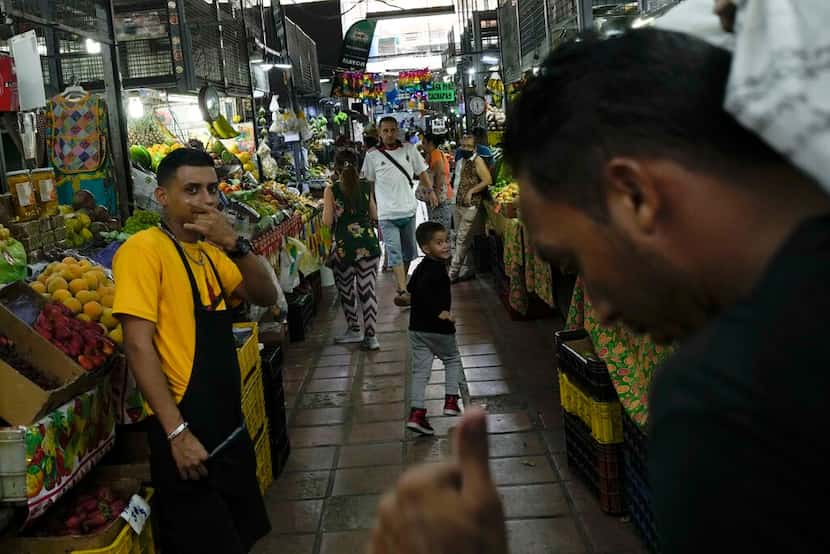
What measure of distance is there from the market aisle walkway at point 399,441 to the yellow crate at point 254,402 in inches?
18.7

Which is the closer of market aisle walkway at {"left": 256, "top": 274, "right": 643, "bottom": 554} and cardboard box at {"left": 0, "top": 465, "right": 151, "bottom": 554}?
cardboard box at {"left": 0, "top": 465, "right": 151, "bottom": 554}

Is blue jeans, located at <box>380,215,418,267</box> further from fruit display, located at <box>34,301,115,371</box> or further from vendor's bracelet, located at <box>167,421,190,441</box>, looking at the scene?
vendor's bracelet, located at <box>167,421,190,441</box>

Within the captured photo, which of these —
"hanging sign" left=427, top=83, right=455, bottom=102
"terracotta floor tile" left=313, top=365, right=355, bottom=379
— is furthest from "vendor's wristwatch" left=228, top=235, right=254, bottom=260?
"hanging sign" left=427, top=83, right=455, bottom=102

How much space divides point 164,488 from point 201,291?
706 mm

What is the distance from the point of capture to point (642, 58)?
35.7 inches

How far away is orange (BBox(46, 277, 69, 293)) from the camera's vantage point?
12.0 ft

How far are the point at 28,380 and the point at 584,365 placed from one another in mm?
2399

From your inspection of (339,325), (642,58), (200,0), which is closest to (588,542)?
(642,58)

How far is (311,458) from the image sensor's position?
5.19 meters

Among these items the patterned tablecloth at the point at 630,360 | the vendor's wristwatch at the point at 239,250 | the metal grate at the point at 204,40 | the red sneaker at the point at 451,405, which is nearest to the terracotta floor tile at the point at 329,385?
the red sneaker at the point at 451,405

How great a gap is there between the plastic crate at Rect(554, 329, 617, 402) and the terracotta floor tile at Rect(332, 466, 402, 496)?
3.77ft

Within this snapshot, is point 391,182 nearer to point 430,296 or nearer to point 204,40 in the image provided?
point 204,40

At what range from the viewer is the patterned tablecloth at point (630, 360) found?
11.4 feet

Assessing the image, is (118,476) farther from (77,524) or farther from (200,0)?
(200,0)
